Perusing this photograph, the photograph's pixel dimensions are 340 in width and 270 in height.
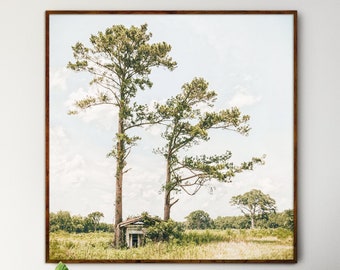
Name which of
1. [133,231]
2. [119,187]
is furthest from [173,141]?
[133,231]

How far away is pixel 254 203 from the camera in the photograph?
91.0 inches

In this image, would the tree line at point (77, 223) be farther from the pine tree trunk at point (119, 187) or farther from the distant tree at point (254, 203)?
the distant tree at point (254, 203)

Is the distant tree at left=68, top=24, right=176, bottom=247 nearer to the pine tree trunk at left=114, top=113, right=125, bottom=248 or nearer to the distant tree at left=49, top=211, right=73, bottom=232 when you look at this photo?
the pine tree trunk at left=114, top=113, right=125, bottom=248

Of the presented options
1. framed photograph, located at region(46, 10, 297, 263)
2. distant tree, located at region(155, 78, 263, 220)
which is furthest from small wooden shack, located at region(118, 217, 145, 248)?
distant tree, located at region(155, 78, 263, 220)

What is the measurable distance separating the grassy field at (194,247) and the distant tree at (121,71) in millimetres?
80

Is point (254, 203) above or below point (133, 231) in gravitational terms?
above
